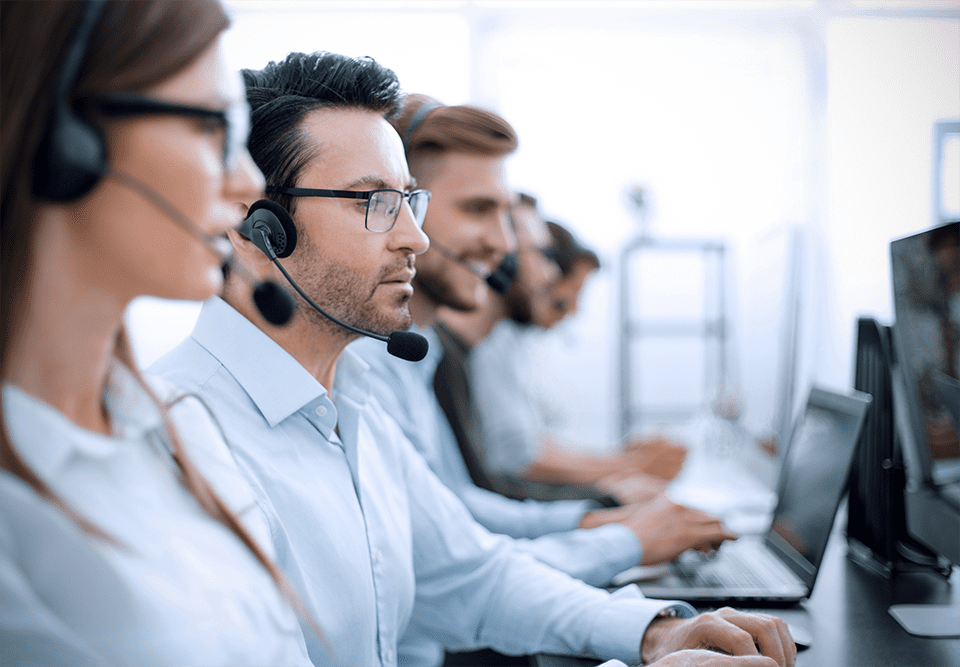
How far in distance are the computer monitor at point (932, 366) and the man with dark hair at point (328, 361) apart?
423mm

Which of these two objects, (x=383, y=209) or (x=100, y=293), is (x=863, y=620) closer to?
(x=383, y=209)

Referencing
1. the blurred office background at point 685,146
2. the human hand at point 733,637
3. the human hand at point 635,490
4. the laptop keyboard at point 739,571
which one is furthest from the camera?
the blurred office background at point 685,146

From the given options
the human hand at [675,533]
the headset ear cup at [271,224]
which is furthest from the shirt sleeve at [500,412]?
the headset ear cup at [271,224]

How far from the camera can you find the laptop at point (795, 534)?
3.55 ft

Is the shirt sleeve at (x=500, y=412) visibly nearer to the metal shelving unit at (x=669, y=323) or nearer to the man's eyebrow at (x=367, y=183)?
the metal shelving unit at (x=669, y=323)

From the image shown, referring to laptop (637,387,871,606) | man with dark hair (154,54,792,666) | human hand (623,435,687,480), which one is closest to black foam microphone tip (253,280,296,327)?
man with dark hair (154,54,792,666)

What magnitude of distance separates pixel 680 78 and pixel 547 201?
0.76 m

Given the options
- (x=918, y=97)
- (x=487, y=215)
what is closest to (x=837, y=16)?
(x=918, y=97)

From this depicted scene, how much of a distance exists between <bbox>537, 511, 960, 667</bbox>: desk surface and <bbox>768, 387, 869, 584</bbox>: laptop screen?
0.07 metres

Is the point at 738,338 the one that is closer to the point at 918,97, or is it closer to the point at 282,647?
the point at 918,97

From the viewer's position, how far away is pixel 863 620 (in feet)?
3.34

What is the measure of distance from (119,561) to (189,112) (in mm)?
278

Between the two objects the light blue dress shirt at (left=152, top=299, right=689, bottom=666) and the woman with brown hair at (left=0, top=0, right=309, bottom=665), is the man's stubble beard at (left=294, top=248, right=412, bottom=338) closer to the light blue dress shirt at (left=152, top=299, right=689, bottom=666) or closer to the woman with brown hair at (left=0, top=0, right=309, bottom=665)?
the light blue dress shirt at (left=152, top=299, right=689, bottom=666)

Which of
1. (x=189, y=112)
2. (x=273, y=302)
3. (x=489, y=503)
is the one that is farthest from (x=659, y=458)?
(x=189, y=112)
